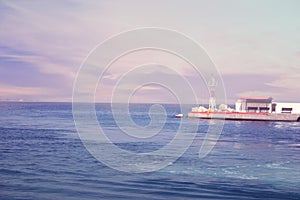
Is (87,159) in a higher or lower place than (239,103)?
lower

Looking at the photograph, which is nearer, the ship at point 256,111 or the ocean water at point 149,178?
the ocean water at point 149,178

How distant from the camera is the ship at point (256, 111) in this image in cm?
14938

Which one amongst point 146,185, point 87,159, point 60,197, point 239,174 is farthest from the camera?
point 87,159

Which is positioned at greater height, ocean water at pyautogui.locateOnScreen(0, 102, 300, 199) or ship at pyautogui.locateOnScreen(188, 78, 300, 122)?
ship at pyautogui.locateOnScreen(188, 78, 300, 122)

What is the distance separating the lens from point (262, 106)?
160 metres

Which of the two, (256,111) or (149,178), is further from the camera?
(256,111)

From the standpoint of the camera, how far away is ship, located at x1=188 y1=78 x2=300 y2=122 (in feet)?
490

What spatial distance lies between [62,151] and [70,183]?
19.6m

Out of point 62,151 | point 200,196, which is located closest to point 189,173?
point 200,196

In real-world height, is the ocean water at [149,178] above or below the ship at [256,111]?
below

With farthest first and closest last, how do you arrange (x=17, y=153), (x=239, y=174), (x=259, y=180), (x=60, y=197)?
(x=17, y=153) → (x=239, y=174) → (x=259, y=180) → (x=60, y=197)

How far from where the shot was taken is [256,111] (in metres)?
160

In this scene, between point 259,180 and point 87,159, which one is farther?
point 87,159

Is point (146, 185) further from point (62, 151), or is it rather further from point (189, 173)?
point (62, 151)
